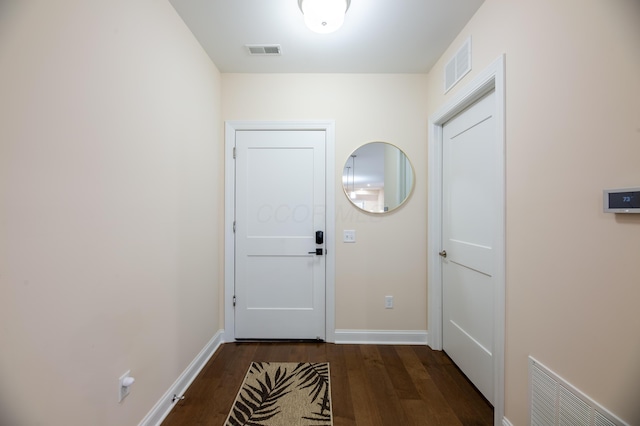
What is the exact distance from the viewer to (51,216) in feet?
2.89

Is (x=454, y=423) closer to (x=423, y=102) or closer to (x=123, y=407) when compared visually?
(x=123, y=407)

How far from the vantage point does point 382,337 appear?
2387mm

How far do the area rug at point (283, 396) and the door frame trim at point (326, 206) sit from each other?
1.61ft

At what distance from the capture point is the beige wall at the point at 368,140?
2396 millimetres

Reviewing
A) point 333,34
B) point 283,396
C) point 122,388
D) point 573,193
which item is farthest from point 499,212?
point 122,388

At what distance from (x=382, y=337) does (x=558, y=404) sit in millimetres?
1430

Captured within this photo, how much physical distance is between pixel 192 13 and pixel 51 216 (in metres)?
1.59

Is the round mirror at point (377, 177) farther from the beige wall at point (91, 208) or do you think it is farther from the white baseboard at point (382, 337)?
the beige wall at point (91, 208)

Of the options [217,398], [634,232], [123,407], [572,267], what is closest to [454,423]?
[572,267]

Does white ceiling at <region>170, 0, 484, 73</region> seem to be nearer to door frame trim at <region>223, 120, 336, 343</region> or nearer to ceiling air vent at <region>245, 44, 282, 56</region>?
ceiling air vent at <region>245, 44, 282, 56</region>

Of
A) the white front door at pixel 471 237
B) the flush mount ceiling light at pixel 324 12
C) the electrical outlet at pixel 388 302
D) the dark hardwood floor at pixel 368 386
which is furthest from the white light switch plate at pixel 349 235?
the flush mount ceiling light at pixel 324 12

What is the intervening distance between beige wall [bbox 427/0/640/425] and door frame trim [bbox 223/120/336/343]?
1.37 metres

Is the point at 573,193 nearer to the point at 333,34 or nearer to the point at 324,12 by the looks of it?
the point at 324,12

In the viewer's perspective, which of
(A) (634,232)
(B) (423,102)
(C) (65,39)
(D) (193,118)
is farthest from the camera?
(B) (423,102)
